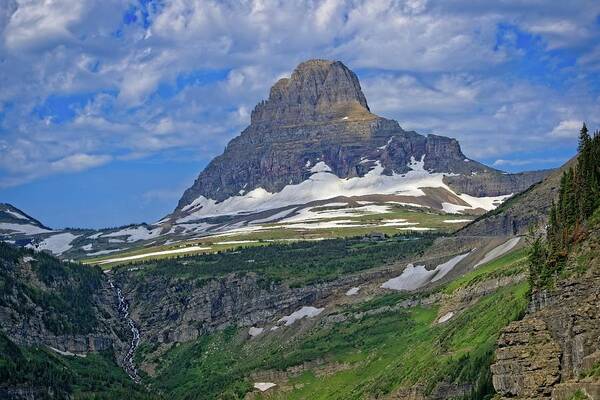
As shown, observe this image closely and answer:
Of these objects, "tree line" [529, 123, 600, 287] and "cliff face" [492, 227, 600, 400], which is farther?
"tree line" [529, 123, 600, 287]

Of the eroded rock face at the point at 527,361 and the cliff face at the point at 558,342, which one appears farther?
the eroded rock face at the point at 527,361

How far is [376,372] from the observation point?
625 ft

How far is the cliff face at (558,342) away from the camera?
79.6m

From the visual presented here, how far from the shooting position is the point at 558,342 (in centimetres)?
8356

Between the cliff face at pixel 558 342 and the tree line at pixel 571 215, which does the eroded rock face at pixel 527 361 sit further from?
the tree line at pixel 571 215

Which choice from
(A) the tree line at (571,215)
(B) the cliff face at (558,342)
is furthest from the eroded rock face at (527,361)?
(A) the tree line at (571,215)

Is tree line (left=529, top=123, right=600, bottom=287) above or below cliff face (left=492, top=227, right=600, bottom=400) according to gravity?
above

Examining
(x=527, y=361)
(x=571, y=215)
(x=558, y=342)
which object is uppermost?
(x=571, y=215)

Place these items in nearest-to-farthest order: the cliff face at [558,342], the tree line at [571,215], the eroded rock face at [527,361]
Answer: the cliff face at [558,342], the eroded rock face at [527,361], the tree line at [571,215]

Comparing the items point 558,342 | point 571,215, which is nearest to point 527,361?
point 558,342

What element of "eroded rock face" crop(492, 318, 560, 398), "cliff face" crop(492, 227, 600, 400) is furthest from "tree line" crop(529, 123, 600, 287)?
"eroded rock face" crop(492, 318, 560, 398)

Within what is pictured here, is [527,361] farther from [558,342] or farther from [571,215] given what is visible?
[571,215]

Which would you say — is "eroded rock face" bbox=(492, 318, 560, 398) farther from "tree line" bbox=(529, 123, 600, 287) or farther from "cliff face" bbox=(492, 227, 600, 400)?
"tree line" bbox=(529, 123, 600, 287)

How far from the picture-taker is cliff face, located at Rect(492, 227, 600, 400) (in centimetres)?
7962
